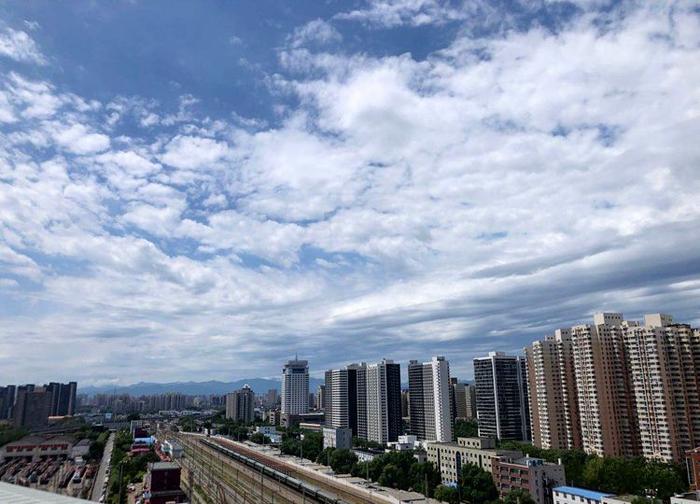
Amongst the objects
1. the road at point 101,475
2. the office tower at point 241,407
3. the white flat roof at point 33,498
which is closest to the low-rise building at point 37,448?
the road at point 101,475

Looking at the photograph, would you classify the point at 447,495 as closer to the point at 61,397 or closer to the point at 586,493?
the point at 586,493

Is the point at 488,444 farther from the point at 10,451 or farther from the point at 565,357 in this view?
the point at 10,451

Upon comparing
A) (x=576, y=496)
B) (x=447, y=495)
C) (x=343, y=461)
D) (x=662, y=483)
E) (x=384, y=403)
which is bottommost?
(x=447, y=495)

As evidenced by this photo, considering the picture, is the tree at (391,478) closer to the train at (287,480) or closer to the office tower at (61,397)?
the train at (287,480)

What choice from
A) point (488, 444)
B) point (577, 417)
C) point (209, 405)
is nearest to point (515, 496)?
point (488, 444)

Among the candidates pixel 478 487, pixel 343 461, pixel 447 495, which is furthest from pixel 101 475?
pixel 478 487

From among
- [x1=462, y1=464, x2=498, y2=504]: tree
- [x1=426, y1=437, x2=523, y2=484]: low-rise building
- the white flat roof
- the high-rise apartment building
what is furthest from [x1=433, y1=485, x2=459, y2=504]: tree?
the high-rise apartment building
